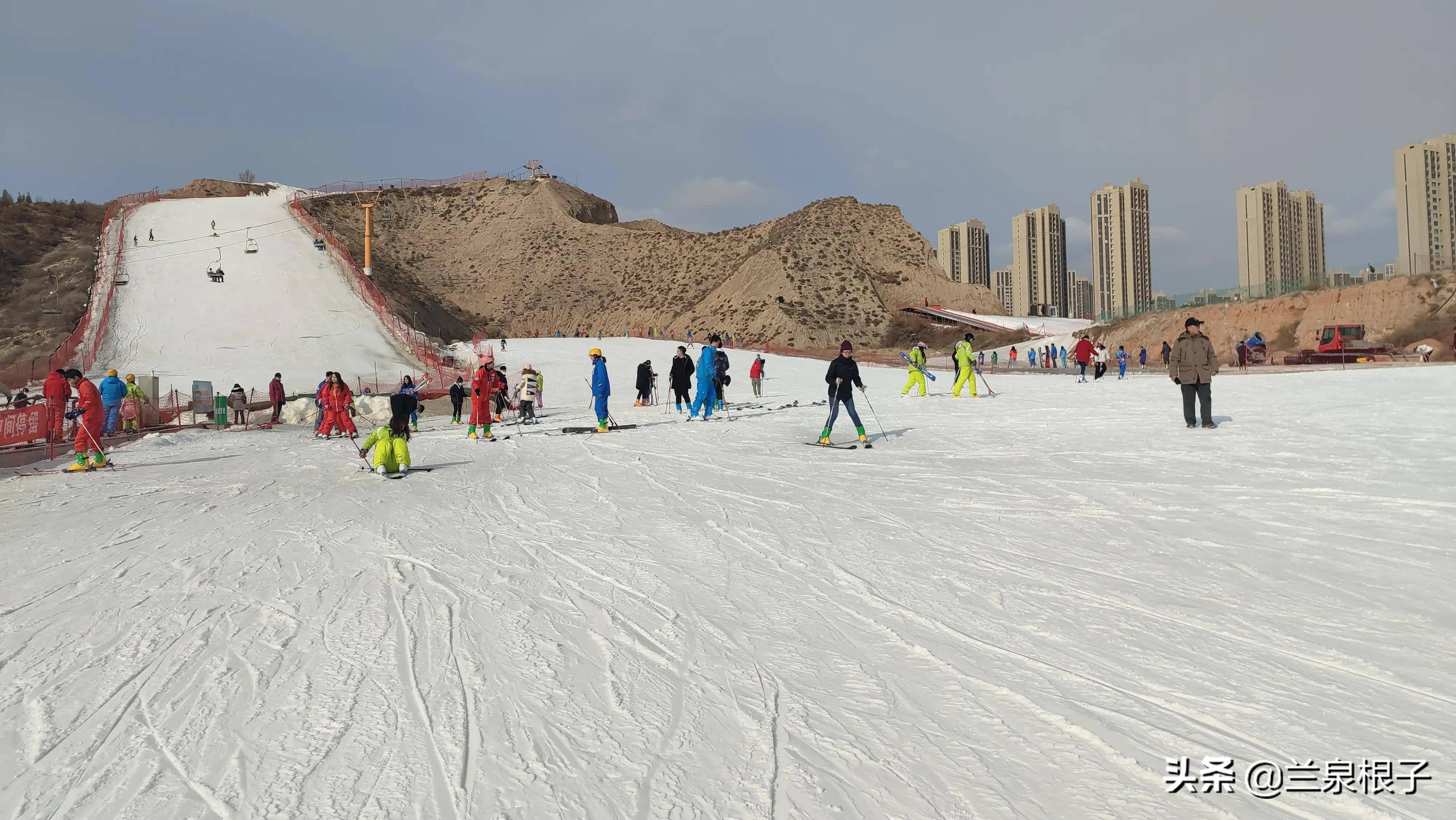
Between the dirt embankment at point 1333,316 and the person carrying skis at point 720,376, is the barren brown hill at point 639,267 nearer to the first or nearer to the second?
the dirt embankment at point 1333,316

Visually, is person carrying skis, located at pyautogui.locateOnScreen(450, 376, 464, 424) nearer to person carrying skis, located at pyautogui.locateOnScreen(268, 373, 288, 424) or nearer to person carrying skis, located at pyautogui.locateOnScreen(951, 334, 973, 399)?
person carrying skis, located at pyautogui.locateOnScreen(268, 373, 288, 424)

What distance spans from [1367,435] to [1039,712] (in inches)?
427

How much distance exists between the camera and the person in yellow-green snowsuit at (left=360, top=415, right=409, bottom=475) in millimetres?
10943

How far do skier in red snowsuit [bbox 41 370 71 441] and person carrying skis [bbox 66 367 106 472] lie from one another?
41 centimetres

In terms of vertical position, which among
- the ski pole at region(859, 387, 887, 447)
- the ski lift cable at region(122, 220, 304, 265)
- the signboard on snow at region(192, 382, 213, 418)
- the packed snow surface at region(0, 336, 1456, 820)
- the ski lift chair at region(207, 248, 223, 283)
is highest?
the ski lift cable at region(122, 220, 304, 265)

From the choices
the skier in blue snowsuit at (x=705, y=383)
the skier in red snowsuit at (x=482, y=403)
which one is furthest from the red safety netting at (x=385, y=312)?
the skier in blue snowsuit at (x=705, y=383)

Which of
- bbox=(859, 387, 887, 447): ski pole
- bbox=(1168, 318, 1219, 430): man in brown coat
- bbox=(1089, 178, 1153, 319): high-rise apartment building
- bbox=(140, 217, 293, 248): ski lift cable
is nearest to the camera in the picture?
bbox=(1168, 318, 1219, 430): man in brown coat

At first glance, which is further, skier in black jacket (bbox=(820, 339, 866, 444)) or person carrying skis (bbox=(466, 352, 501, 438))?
person carrying skis (bbox=(466, 352, 501, 438))

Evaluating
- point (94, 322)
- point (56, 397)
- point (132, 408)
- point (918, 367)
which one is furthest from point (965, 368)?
point (94, 322)

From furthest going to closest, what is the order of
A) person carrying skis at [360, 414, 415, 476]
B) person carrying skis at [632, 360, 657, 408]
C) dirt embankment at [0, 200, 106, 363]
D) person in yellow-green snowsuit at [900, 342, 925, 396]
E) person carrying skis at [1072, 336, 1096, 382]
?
1. dirt embankment at [0, 200, 106, 363]
2. person carrying skis at [1072, 336, 1096, 382]
3. person carrying skis at [632, 360, 657, 408]
4. person in yellow-green snowsuit at [900, 342, 925, 396]
5. person carrying skis at [360, 414, 415, 476]

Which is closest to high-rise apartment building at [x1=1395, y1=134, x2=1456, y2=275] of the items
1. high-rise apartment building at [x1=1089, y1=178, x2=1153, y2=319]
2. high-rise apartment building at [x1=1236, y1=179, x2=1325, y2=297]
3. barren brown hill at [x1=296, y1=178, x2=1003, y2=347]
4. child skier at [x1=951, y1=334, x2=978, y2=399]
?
high-rise apartment building at [x1=1236, y1=179, x2=1325, y2=297]

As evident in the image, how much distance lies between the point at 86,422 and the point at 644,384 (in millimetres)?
12911

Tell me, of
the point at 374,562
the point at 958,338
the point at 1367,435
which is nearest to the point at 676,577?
the point at 374,562

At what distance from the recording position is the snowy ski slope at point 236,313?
32500 millimetres
